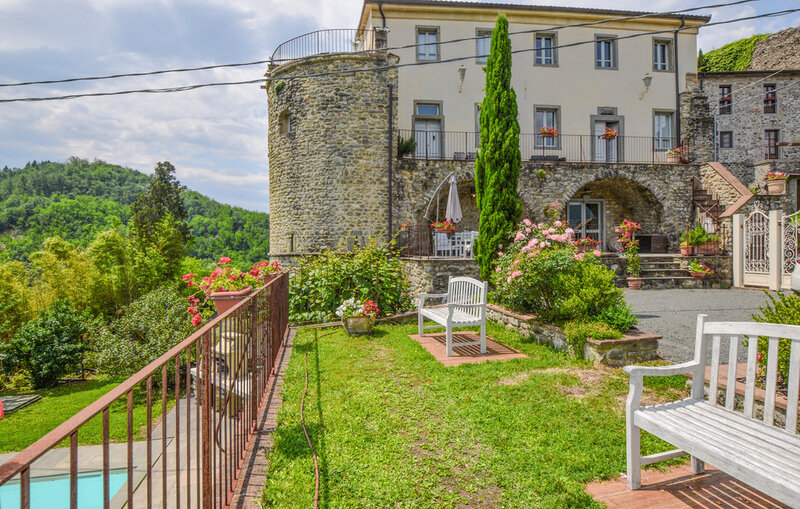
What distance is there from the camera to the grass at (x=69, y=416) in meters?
4.97

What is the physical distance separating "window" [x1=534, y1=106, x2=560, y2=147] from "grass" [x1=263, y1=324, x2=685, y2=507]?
43.3ft

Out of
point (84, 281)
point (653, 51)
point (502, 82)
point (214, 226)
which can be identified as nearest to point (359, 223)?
point (502, 82)

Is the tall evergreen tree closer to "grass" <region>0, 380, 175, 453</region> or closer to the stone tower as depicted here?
the stone tower

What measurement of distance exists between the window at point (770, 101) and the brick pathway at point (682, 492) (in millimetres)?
25523

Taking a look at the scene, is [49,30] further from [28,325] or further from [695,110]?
[695,110]

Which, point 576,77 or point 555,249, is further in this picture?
point 576,77

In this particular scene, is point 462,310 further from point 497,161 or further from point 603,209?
point 603,209

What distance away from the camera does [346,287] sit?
830cm

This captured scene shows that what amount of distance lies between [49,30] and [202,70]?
2522mm

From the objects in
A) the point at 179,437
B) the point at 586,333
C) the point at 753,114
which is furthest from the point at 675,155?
the point at 179,437

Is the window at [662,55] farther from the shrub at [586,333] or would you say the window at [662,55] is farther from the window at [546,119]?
the shrub at [586,333]

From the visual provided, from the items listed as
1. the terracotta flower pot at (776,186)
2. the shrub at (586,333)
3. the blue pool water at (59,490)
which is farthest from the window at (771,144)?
the blue pool water at (59,490)

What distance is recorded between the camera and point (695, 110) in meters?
16.9

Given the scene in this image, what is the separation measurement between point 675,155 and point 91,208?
53.2m
